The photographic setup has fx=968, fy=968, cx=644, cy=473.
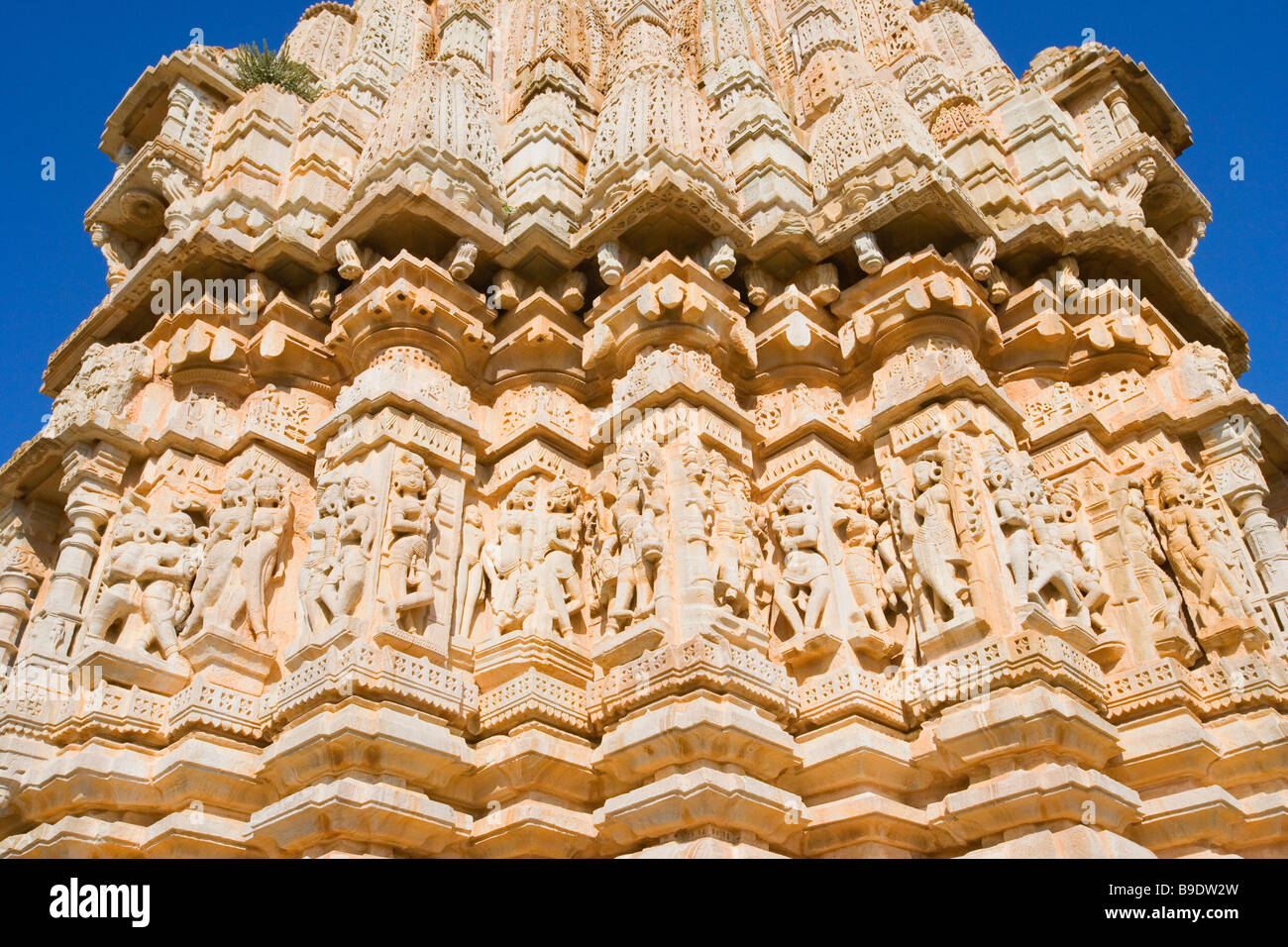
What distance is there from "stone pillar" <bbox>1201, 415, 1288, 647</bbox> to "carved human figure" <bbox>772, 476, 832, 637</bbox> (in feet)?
12.2

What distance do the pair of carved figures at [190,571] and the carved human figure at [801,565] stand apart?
424cm

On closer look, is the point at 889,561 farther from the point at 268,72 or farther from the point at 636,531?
the point at 268,72

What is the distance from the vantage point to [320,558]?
7.69 meters

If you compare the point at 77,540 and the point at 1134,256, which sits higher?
the point at 1134,256

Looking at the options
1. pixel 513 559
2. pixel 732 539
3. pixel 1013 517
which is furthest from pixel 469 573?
pixel 1013 517

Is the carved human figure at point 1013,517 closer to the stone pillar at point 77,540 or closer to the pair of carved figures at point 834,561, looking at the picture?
the pair of carved figures at point 834,561

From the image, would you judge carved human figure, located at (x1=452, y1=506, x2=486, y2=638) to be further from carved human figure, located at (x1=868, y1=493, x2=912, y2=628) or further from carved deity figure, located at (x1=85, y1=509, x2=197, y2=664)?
carved human figure, located at (x1=868, y1=493, x2=912, y2=628)

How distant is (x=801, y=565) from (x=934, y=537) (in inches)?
42.1

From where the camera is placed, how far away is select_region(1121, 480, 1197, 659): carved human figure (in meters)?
7.57

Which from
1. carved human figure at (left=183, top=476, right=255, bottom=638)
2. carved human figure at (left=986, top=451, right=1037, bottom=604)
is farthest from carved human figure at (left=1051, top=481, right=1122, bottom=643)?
carved human figure at (left=183, top=476, right=255, bottom=638)

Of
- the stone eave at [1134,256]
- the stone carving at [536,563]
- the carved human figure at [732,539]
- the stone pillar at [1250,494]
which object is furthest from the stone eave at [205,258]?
the stone pillar at [1250,494]

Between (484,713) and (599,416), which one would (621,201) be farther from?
(484,713)

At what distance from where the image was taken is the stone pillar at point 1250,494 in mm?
8094

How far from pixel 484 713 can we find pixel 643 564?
5.34ft
